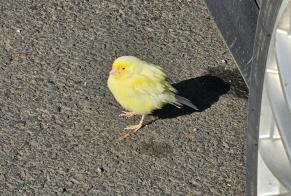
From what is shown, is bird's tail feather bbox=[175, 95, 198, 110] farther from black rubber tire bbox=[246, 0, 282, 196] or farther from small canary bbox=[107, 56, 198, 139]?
black rubber tire bbox=[246, 0, 282, 196]

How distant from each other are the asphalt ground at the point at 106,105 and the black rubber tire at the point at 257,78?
0.61 meters

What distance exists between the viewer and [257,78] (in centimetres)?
316

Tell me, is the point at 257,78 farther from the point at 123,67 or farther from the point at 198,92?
the point at 198,92

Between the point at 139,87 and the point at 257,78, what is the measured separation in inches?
46.1

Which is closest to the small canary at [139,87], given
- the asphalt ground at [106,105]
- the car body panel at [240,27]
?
the asphalt ground at [106,105]

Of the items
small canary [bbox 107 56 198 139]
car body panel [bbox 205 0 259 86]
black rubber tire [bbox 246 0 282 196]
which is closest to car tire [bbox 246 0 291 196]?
black rubber tire [bbox 246 0 282 196]

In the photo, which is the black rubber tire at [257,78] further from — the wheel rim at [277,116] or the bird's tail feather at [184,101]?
the bird's tail feather at [184,101]

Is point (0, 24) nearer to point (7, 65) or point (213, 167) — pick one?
point (7, 65)

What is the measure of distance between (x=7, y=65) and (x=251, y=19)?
1915 mm

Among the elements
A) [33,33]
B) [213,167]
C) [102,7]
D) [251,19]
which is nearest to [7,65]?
[33,33]

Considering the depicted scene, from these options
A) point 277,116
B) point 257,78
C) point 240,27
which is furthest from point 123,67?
point 277,116

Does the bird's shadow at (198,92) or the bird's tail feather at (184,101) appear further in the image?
the bird's shadow at (198,92)

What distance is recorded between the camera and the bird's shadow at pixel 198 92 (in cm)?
449

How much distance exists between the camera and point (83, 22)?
16.9ft
